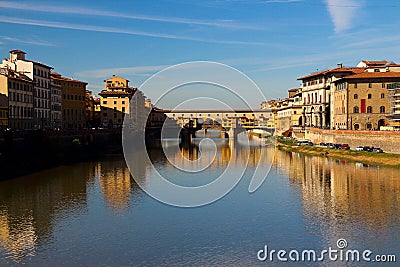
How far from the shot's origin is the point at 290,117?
279 ft

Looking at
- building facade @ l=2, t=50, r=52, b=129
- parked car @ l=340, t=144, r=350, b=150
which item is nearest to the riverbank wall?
building facade @ l=2, t=50, r=52, b=129

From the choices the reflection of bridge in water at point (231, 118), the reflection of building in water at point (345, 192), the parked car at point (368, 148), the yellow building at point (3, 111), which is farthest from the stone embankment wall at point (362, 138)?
the reflection of bridge in water at point (231, 118)

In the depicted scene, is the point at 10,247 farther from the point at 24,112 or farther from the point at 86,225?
the point at 24,112

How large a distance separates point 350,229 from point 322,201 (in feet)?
20.4

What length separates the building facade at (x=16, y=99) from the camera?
47.7m

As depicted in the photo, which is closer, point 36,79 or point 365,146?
point 365,146

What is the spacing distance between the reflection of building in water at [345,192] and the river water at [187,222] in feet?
0.18

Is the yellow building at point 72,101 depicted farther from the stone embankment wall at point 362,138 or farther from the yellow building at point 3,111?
the stone embankment wall at point 362,138

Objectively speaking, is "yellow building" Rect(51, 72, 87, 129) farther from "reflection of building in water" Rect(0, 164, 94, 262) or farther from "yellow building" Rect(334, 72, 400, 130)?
"yellow building" Rect(334, 72, 400, 130)

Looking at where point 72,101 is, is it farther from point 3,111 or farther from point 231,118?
point 231,118

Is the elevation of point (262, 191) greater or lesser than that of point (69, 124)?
lesser

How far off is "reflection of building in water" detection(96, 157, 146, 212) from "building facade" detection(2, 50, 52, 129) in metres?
16.4

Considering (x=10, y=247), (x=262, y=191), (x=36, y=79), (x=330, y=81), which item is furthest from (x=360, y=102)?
(x=10, y=247)

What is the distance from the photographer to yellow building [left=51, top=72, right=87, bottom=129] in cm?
7094
